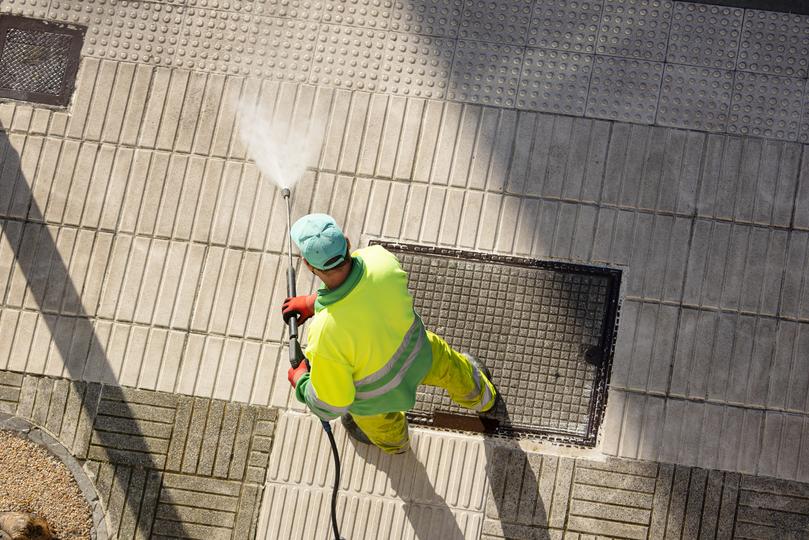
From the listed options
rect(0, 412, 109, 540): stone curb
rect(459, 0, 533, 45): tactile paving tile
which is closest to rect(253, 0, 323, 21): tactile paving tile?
rect(459, 0, 533, 45): tactile paving tile

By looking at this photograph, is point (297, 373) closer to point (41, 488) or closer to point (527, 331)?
point (527, 331)

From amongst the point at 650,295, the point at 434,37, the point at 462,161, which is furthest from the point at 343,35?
the point at 650,295

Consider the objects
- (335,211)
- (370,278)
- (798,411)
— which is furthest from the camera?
(335,211)

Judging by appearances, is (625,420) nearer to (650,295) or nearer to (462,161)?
(650,295)

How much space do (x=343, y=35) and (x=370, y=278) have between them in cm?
285

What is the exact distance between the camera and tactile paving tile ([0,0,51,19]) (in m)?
6.37

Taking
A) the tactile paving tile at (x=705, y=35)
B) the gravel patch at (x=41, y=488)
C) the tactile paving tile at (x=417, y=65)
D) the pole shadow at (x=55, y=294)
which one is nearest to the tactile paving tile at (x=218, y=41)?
the tactile paving tile at (x=417, y=65)

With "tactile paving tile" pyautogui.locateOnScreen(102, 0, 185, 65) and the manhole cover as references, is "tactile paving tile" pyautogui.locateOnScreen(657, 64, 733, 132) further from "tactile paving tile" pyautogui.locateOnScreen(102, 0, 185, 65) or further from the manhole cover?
"tactile paving tile" pyautogui.locateOnScreen(102, 0, 185, 65)

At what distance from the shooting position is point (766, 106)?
19.5 feet

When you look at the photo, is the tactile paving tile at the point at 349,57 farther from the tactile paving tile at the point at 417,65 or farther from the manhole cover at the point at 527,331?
the manhole cover at the point at 527,331

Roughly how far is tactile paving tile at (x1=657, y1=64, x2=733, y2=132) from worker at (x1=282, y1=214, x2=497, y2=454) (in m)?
2.78

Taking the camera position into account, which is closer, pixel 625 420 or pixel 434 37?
pixel 625 420

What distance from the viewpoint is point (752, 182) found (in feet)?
19.2

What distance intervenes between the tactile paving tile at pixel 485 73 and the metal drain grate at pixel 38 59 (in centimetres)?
293
